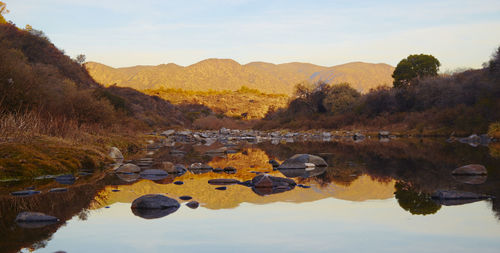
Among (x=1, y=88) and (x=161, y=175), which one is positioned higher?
(x=1, y=88)

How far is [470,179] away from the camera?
862 centimetres

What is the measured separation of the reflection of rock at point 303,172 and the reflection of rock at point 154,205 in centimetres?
448

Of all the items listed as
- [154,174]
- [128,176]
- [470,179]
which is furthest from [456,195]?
[128,176]

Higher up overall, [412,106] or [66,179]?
[412,106]

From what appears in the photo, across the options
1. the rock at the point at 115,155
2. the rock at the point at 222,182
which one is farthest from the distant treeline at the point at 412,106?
the rock at the point at 222,182

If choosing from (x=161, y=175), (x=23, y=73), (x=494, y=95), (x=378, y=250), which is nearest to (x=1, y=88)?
(x=23, y=73)

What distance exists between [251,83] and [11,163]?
134 metres

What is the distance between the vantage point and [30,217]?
16.3ft

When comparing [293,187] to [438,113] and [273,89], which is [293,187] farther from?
[273,89]

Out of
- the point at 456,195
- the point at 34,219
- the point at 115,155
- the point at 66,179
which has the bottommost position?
the point at 115,155

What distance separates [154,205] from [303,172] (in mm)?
5456

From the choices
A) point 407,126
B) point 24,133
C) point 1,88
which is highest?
point 1,88

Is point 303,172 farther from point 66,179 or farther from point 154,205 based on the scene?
point 66,179

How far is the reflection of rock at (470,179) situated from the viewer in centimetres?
829
